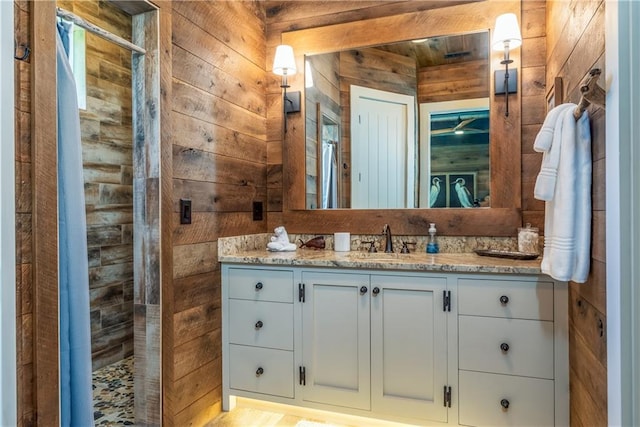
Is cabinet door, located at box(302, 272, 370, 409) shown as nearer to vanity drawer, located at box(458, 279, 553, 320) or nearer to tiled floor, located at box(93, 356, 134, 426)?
vanity drawer, located at box(458, 279, 553, 320)

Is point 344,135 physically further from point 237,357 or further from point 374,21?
point 237,357

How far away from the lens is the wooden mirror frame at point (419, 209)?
2.15 m

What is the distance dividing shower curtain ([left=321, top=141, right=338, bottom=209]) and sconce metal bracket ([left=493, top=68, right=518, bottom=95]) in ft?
3.34

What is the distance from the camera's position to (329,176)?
254cm

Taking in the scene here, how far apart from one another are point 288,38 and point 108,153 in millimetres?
1536

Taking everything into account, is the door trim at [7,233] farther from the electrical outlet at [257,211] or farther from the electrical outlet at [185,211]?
the electrical outlet at [257,211]

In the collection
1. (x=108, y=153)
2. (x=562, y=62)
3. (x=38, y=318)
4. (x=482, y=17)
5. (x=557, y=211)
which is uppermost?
(x=482, y=17)

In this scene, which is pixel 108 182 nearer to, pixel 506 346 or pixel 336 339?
pixel 336 339

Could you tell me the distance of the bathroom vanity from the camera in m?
1.67

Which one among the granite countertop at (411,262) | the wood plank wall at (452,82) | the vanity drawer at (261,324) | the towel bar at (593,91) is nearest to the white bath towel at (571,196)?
the towel bar at (593,91)

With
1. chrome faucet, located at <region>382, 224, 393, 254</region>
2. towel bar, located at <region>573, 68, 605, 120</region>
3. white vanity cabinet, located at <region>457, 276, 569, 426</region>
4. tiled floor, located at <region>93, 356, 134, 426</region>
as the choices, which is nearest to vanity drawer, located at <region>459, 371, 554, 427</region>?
white vanity cabinet, located at <region>457, 276, 569, 426</region>

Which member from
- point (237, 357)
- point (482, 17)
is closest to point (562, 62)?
point (482, 17)

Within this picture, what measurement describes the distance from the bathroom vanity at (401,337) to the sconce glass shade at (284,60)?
3.99ft

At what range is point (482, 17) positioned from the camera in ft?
7.21
